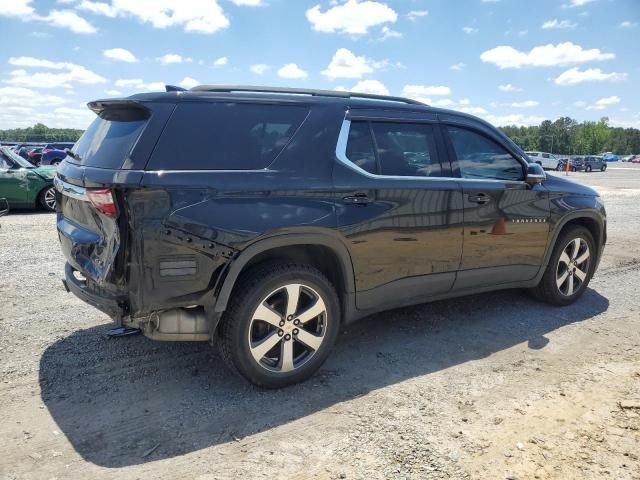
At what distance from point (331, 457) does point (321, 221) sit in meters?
1.42

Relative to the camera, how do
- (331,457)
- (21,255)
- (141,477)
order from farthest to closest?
(21,255) → (331,457) → (141,477)

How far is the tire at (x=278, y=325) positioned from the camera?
309 cm

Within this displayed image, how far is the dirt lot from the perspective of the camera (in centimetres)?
259

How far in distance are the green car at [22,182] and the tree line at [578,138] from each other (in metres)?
119

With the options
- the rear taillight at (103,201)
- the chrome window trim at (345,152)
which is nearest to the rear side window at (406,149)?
the chrome window trim at (345,152)

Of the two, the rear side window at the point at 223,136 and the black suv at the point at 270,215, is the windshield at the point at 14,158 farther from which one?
the rear side window at the point at 223,136

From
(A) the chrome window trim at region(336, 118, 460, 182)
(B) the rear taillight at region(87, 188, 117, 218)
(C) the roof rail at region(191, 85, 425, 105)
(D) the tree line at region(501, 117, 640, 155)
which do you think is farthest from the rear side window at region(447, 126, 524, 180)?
(D) the tree line at region(501, 117, 640, 155)

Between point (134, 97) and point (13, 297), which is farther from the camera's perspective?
point (13, 297)

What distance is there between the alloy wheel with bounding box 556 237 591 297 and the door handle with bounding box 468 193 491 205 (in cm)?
131

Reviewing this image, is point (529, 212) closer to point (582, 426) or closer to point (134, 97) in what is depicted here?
point (582, 426)

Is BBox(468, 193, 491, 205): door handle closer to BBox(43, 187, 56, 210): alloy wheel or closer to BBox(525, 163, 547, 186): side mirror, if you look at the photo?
BBox(525, 163, 547, 186): side mirror

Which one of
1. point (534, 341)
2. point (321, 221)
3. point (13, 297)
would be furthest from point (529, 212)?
point (13, 297)

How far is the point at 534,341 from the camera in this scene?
4203 mm

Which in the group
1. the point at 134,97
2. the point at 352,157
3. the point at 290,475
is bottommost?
the point at 290,475
